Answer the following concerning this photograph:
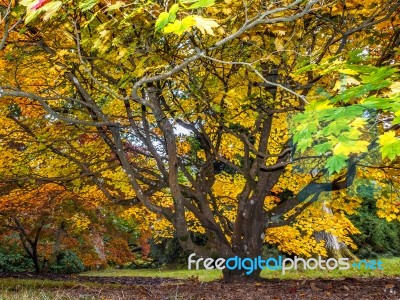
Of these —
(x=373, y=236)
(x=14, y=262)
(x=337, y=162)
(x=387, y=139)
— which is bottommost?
(x=14, y=262)

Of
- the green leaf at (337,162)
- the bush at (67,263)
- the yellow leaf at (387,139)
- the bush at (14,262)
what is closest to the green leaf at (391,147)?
the yellow leaf at (387,139)

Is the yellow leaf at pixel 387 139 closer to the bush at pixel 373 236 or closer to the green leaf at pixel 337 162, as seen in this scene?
the green leaf at pixel 337 162

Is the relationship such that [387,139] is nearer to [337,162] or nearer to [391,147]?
[391,147]

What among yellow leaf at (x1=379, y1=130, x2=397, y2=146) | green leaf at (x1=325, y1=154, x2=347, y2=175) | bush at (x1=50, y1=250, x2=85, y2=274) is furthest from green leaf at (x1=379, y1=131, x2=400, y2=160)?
bush at (x1=50, y1=250, x2=85, y2=274)

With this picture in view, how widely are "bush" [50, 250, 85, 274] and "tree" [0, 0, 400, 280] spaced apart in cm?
974

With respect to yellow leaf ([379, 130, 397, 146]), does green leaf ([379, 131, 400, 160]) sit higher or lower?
lower

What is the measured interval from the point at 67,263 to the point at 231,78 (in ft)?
44.1

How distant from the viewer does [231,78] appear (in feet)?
20.3

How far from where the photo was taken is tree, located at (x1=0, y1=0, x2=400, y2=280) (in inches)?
103

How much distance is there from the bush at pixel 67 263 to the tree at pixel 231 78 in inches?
384

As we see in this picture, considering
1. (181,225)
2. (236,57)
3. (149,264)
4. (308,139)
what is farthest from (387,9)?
(149,264)

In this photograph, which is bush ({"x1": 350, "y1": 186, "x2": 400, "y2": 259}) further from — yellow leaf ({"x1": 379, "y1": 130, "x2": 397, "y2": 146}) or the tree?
yellow leaf ({"x1": 379, "y1": 130, "x2": 397, "y2": 146})

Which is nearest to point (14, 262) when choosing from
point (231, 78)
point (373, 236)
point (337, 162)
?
point (231, 78)

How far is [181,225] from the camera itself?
5.49m
